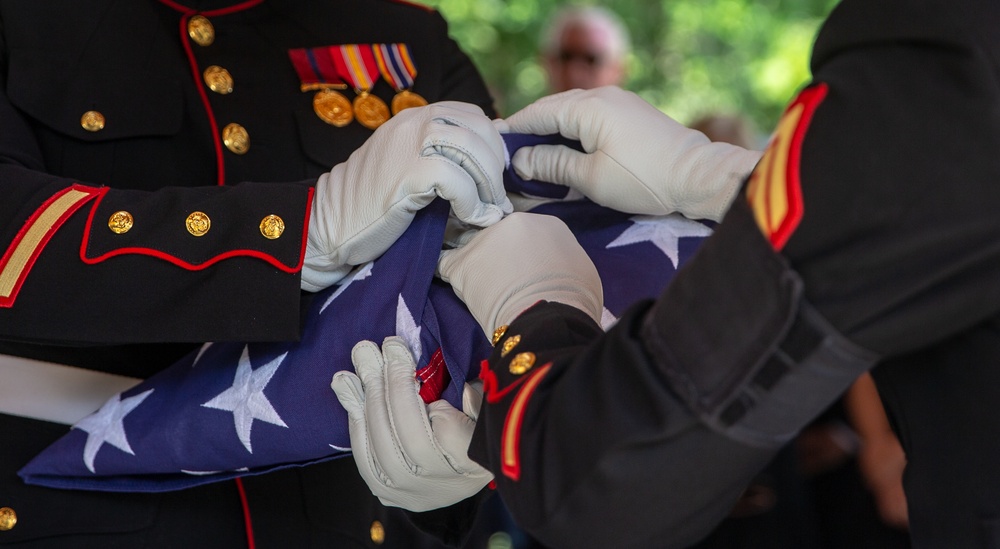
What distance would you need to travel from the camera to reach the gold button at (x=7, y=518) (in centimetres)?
94

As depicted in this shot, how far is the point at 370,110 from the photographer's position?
1211mm

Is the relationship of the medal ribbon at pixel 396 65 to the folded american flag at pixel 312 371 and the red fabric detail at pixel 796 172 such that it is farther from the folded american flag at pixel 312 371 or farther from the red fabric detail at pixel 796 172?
the red fabric detail at pixel 796 172

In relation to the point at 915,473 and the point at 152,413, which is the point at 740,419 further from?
the point at 152,413

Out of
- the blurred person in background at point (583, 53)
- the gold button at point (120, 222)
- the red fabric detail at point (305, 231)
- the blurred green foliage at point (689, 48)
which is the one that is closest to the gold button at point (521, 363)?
the red fabric detail at point (305, 231)

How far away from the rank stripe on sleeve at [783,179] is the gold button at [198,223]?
47 centimetres

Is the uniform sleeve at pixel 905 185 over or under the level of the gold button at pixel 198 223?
over

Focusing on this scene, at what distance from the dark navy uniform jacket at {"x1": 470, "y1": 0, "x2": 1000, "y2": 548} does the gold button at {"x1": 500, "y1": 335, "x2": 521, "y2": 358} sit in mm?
24

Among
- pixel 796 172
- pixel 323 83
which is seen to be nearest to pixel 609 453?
pixel 796 172

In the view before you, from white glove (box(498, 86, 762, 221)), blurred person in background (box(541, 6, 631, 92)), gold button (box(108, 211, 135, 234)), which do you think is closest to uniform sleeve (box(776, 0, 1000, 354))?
white glove (box(498, 86, 762, 221))

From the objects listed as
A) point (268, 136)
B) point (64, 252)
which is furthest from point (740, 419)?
point (268, 136)

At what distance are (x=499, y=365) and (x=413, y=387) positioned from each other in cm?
14

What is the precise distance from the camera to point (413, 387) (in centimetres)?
76

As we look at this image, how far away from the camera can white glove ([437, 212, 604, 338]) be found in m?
0.70

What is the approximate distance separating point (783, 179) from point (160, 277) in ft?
1.70
